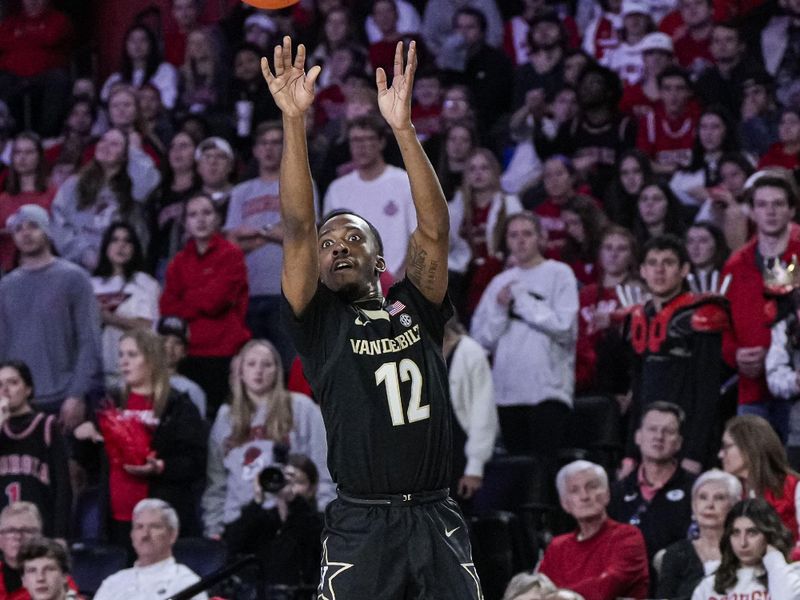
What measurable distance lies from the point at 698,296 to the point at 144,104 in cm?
582

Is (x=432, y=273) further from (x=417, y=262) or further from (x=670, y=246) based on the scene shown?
(x=670, y=246)

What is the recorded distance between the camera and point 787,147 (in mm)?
10992

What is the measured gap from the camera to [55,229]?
1151 centimetres

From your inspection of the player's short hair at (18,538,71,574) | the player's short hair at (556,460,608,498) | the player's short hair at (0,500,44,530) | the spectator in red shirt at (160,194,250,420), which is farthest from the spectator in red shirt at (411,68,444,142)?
the player's short hair at (18,538,71,574)

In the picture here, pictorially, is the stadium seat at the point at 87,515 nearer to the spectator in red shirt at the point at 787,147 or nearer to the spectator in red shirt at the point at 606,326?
the spectator in red shirt at the point at 606,326

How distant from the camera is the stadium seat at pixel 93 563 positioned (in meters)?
8.66

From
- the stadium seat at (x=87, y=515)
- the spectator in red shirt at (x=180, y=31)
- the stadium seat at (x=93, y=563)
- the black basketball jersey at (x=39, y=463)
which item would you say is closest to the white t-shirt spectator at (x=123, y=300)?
the stadium seat at (x=87, y=515)

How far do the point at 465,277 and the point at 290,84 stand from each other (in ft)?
18.9

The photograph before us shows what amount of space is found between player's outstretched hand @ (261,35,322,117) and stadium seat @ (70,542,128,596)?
425cm

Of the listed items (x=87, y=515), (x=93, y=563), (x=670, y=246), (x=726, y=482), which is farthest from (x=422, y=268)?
(x=87, y=515)

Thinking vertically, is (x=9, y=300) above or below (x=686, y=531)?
above

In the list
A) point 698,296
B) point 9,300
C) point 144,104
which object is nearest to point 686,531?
point 698,296

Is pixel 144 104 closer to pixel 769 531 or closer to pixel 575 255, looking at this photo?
pixel 575 255

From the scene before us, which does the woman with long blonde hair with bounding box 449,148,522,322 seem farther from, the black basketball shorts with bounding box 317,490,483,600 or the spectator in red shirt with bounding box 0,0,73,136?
the black basketball shorts with bounding box 317,490,483,600
